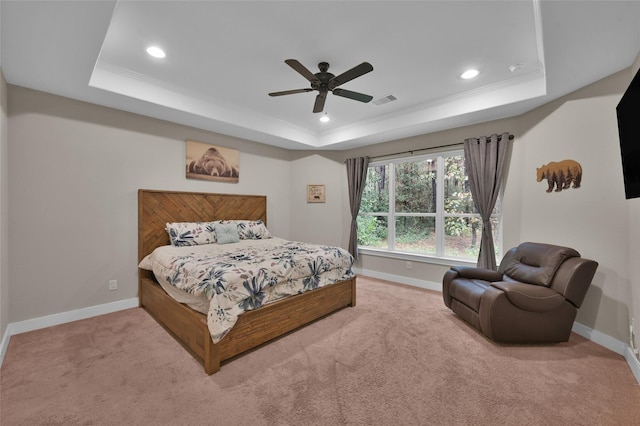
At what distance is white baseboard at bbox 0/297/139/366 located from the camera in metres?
2.49

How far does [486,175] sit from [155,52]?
417 centimetres

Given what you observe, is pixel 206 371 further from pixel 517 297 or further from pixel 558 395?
pixel 517 297

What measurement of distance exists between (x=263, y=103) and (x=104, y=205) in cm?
241

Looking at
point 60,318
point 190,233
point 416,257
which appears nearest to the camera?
point 60,318

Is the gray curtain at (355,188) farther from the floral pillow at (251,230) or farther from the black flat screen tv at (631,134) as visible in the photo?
the black flat screen tv at (631,134)

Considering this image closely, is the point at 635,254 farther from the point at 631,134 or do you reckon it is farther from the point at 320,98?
the point at 320,98

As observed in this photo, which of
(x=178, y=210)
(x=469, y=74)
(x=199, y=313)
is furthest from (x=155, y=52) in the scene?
(x=469, y=74)

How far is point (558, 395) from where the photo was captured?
5.83ft

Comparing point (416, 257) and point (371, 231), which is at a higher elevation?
point (371, 231)

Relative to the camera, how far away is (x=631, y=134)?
5.63ft

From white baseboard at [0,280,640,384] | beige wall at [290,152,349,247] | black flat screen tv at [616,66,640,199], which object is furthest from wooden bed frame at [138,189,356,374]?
black flat screen tv at [616,66,640,199]

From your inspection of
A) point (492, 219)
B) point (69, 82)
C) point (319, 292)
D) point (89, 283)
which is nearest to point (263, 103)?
point (69, 82)

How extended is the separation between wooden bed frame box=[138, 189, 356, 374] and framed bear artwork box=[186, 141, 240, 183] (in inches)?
11.9

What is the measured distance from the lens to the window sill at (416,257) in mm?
3971
